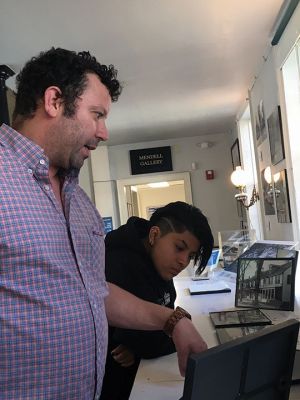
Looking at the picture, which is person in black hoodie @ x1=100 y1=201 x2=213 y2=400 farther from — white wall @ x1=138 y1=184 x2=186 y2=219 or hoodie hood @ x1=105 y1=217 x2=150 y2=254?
white wall @ x1=138 y1=184 x2=186 y2=219

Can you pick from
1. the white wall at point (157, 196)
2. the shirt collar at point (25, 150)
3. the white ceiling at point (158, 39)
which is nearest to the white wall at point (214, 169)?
the white ceiling at point (158, 39)

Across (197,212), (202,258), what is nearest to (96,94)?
(197,212)

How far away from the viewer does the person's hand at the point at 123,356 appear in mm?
1354

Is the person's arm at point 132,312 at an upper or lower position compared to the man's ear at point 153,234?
lower

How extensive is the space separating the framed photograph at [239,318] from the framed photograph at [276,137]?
1.71 metres

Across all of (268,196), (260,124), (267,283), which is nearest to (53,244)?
(267,283)

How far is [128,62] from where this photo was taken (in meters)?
3.18

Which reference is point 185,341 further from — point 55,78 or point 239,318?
point 55,78

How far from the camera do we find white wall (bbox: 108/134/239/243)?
636 cm

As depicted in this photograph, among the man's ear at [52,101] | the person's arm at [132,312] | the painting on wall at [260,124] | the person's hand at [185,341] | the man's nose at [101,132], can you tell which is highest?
the painting on wall at [260,124]

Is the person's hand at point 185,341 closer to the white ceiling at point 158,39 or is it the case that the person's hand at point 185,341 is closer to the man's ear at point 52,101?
the man's ear at point 52,101

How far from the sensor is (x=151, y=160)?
6430 mm

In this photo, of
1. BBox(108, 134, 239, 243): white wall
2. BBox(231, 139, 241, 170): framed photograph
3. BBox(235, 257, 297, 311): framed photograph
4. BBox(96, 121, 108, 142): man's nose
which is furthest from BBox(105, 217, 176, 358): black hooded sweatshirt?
BBox(108, 134, 239, 243): white wall

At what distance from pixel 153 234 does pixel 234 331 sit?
0.42 metres
